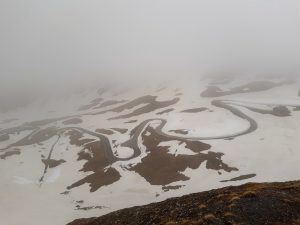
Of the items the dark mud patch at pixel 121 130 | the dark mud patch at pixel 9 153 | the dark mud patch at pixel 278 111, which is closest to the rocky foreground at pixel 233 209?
the dark mud patch at pixel 278 111

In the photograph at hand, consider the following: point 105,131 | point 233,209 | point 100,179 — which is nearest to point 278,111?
point 105,131

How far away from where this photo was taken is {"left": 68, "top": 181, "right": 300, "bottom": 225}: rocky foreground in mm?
36406

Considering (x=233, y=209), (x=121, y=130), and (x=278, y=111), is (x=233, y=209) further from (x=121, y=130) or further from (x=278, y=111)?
(x=278, y=111)

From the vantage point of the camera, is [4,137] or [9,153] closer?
[9,153]

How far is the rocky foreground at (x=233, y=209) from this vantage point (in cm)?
3641

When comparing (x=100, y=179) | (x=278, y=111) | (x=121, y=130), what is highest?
(x=100, y=179)

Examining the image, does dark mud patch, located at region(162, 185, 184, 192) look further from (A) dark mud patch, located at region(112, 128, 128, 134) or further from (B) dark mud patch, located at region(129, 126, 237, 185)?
(A) dark mud patch, located at region(112, 128, 128, 134)

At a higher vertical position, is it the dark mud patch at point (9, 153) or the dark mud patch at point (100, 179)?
the dark mud patch at point (9, 153)

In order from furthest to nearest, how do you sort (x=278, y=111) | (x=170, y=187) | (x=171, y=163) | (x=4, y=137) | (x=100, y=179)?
(x=4, y=137), (x=278, y=111), (x=171, y=163), (x=100, y=179), (x=170, y=187)

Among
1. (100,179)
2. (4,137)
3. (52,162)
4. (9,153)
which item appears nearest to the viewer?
(100,179)

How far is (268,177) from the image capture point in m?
97.2

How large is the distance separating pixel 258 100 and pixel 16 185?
128960 mm

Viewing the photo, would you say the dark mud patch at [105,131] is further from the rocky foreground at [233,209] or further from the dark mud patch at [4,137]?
the rocky foreground at [233,209]

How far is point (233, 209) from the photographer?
38625mm
